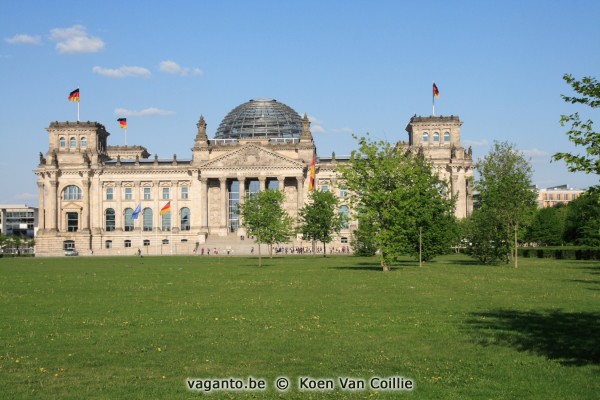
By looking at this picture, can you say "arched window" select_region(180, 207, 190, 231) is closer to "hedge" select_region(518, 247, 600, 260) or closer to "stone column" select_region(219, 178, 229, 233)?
"stone column" select_region(219, 178, 229, 233)

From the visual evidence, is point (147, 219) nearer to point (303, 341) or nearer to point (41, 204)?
point (41, 204)

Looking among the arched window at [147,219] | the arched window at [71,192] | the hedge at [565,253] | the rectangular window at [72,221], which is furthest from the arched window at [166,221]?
the hedge at [565,253]

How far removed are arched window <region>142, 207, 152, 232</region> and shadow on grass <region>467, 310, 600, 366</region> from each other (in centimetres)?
12133

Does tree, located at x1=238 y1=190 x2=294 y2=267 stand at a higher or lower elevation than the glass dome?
lower

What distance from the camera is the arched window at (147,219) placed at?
144125mm

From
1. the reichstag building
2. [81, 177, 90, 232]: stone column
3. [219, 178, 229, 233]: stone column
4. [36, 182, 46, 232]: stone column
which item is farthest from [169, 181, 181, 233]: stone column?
[36, 182, 46, 232]: stone column

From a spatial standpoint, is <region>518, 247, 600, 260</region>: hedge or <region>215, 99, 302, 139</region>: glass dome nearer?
<region>518, 247, 600, 260</region>: hedge

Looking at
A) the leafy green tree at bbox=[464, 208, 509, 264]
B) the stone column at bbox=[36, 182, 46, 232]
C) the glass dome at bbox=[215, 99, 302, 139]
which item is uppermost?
the glass dome at bbox=[215, 99, 302, 139]

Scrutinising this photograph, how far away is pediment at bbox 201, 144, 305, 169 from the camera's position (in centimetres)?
13912

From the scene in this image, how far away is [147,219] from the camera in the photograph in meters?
145

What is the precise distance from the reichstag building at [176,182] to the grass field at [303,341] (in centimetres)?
10170

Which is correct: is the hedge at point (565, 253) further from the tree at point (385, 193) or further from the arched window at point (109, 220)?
the arched window at point (109, 220)

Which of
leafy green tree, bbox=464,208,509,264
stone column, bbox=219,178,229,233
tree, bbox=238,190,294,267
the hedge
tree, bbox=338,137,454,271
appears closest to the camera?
tree, bbox=338,137,454,271

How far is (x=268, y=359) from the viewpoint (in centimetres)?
1914
